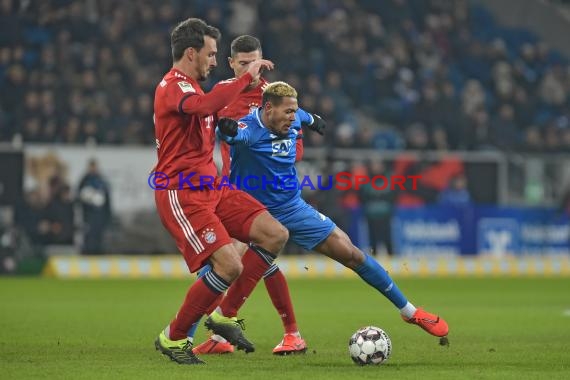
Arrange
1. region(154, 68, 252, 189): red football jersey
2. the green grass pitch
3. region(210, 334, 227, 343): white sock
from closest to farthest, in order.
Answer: the green grass pitch < region(154, 68, 252, 189): red football jersey < region(210, 334, 227, 343): white sock

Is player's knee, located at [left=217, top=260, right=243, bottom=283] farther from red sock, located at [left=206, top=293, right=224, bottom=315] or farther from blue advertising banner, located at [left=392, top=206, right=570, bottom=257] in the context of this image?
blue advertising banner, located at [left=392, top=206, right=570, bottom=257]

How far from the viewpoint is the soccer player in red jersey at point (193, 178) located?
292 inches

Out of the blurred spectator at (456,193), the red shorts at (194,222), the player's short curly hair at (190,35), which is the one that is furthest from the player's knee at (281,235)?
the blurred spectator at (456,193)

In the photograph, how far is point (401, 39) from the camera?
24.7 meters

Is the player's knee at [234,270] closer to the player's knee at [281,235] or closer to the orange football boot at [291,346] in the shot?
the player's knee at [281,235]

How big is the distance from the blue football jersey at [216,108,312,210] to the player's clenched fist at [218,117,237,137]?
0.65 metres

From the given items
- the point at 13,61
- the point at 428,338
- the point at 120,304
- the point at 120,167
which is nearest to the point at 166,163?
the point at 428,338

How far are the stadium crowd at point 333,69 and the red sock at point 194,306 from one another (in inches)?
442

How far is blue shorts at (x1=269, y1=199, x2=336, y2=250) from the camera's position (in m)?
8.39

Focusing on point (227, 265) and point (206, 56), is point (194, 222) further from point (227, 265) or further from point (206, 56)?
point (206, 56)

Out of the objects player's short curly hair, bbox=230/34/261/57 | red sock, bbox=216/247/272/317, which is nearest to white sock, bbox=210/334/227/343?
red sock, bbox=216/247/272/317

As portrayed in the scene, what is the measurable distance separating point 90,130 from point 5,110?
1472mm

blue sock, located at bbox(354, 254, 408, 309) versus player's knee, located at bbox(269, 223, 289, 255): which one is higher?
player's knee, located at bbox(269, 223, 289, 255)

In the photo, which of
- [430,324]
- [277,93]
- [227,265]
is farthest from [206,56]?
[430,324]
